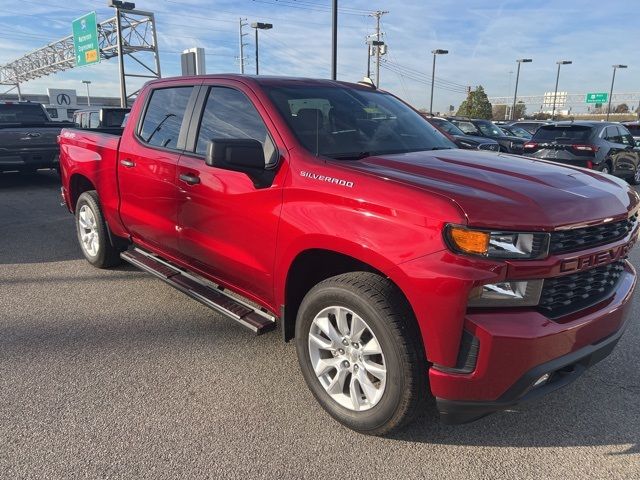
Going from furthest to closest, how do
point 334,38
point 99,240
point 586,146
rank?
1. point 334,38
2. point 586,146
3. point 99,240

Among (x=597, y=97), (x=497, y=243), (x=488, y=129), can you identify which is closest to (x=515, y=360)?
(x=497, y=243)

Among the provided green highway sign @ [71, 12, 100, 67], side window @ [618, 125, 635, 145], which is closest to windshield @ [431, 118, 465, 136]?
side window @ [618, 125, 635, 145]

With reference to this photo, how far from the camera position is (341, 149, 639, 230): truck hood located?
→ 7.08 ft

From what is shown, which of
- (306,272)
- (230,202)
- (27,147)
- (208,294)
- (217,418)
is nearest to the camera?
(217,418)

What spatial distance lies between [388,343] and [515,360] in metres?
0.55

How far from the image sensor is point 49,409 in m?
2.84

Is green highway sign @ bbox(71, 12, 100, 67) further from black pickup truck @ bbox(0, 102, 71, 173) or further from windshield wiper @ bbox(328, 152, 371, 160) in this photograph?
windshield wiper @ bbox(328, 152, 371, 160)

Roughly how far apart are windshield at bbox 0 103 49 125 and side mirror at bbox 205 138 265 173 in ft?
37.0

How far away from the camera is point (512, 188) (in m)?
2.38

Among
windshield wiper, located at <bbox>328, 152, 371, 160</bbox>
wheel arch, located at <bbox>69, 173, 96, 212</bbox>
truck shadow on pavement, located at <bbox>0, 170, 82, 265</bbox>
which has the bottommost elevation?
truck shadow on pavement, located at <bbox>0, 170, 82, 265</bbox>

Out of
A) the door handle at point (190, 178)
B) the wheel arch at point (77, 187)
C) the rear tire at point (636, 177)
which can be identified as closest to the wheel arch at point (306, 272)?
the door handle at point (190, 178)

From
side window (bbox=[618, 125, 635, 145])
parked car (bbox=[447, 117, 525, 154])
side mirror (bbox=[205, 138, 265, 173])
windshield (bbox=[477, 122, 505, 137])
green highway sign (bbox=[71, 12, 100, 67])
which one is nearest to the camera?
side mirror (bbox=[205, 138, 265, 173])

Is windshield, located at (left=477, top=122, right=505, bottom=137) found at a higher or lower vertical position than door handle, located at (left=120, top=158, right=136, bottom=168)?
lower

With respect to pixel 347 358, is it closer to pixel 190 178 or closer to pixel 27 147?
pixel 190 178
